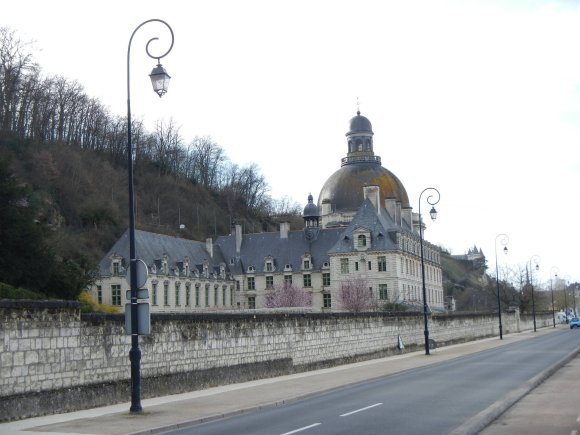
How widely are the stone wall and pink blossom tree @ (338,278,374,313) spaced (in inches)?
1872

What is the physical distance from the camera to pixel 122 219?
308 feet

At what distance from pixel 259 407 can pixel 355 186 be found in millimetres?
99610

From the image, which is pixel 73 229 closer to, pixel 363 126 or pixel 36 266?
pixel 36 266

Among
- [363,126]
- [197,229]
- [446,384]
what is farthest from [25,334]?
[363,126]

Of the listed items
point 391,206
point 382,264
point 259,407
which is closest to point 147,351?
point 259,407

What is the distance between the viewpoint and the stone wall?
1717 cm

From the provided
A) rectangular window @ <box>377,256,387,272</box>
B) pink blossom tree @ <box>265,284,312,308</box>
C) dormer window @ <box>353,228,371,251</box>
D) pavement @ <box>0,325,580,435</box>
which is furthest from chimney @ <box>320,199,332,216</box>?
pavement @ <box>0,325,580,435</box>

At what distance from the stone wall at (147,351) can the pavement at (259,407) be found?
520 mm

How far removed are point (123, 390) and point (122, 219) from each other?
75.0 metres

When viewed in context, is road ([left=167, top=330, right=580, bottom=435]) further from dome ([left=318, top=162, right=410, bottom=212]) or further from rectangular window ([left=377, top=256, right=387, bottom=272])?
dome ([left=318, top=162, right=410, bottom=212])

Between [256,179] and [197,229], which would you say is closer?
[197,229]

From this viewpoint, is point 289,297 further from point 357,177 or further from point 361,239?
point 357,177

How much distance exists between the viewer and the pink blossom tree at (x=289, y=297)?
9488cm

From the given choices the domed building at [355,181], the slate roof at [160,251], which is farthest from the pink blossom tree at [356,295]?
the domed building at [355,181]
